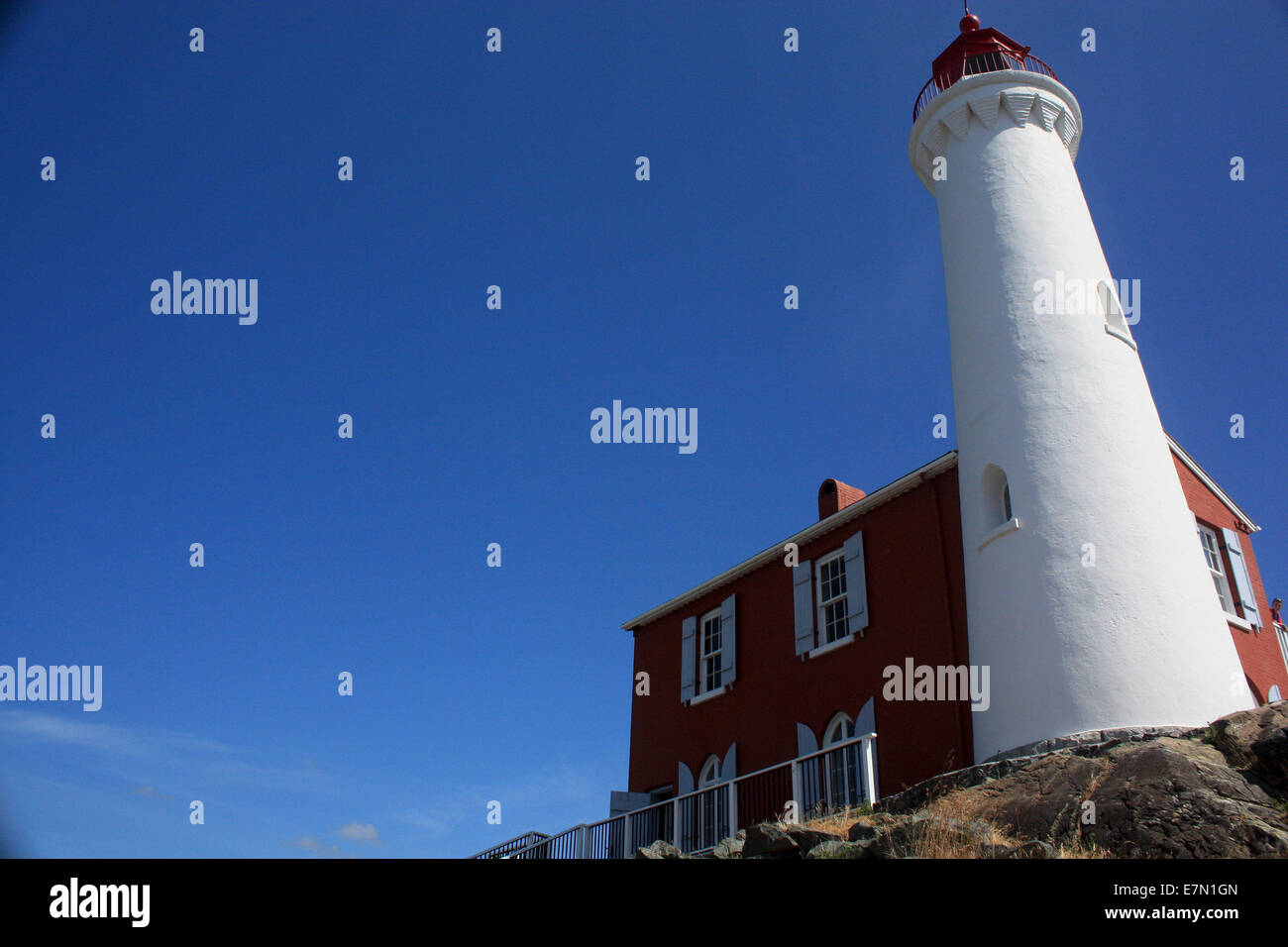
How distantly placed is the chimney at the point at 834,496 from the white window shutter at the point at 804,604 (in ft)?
4.61

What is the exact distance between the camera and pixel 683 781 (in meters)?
21.3

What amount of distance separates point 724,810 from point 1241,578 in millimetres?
10254

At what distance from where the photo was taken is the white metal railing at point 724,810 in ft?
48.8

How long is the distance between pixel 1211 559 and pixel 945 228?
7.77 m

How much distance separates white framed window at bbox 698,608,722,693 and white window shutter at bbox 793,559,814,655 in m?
2.83

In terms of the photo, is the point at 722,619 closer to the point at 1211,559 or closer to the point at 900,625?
the point at 900,625

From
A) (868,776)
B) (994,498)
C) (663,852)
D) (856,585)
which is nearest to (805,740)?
(856,585)

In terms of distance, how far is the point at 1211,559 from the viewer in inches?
695

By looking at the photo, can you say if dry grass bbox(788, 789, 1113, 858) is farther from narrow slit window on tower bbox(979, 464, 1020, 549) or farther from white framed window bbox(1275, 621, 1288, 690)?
white framed window bbox(1275, 621, 1288, 690)

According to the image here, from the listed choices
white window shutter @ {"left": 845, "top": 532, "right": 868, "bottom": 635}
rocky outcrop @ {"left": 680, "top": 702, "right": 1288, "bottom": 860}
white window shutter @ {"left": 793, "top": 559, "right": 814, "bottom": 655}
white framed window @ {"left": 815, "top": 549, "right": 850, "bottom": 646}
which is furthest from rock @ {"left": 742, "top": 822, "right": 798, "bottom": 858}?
white window shutter @ {"left": 793, "top": 559, "right": 814, "bottom": 655}

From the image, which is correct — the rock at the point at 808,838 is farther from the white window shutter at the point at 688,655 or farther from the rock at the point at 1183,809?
the white window shutter at the point at 688,655

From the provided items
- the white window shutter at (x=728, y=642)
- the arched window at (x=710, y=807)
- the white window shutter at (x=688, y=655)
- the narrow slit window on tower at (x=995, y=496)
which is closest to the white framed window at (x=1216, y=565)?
the narrow slit window on tower at (x=995, y=496)

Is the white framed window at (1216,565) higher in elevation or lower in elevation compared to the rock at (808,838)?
higher
